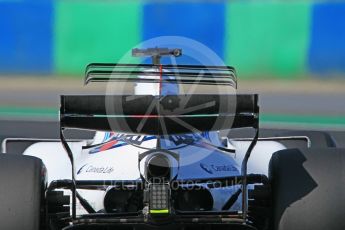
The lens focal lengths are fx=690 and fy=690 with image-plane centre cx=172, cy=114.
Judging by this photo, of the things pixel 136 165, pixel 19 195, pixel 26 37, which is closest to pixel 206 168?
pixel 136 165

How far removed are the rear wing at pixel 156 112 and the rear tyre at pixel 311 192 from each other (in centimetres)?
36

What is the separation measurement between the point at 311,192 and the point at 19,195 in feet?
4.43

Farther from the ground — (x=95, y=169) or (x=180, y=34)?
(x=180, y=34)

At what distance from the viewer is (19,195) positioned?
313cm

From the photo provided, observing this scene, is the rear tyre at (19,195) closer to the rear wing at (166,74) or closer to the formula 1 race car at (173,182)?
the formula 1 race car at (173,182)

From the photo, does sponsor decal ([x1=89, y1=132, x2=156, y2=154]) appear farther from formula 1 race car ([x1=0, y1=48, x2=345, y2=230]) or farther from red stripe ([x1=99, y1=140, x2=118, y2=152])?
formula 1 race car ([x1=0, y1=48, x2=345, y2=230])

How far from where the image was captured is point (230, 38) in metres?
12.8

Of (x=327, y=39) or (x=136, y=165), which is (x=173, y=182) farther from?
(x=327, y=39)

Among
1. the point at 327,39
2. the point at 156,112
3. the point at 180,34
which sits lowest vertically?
the point at 156,112

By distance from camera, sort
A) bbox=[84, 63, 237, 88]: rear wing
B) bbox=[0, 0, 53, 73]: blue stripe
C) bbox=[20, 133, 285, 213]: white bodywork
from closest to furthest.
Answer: bbox=[84, 63, 237, 88]: rear wing < bbox=[20, 133, 285, 213]: white bodywork < bbox=[0, 0, 53, 73]: blue stripe

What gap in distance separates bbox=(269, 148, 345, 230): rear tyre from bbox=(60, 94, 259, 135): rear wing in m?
0.36

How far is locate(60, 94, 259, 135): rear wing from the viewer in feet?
10.1

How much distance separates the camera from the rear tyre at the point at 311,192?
A: 324cm

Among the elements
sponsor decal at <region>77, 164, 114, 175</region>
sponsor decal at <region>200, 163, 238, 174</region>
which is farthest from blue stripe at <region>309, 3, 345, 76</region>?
sponsor decal at <region>77, 164, 114, 175</region>
